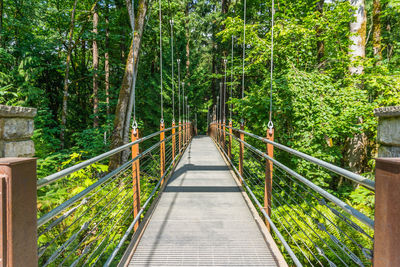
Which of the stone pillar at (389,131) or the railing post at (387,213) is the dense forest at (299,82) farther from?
the railing post at (387,213)

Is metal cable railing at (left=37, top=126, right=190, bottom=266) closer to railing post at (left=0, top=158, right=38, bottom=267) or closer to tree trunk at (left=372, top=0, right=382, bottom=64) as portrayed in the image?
railing post at (left=0, top=158, right=38, bottom=267)

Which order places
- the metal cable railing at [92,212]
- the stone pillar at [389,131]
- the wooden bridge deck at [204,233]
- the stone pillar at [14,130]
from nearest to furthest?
1. the stone pillar at [389,131]
2. the metal cable railing at [92,212]
3. the stone pillar at [14,130]
4. the wooden bridge deck at [204,233]

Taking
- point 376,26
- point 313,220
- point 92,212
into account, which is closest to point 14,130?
point 313,220

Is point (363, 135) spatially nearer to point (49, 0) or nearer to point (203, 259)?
point (203, 259)

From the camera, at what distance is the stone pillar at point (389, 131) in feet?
4.02

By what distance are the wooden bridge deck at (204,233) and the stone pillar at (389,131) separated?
1300mm

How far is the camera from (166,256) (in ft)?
7.45

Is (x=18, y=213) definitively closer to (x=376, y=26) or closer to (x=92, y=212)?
(x=92, y=212)

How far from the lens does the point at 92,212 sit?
15.7 feet

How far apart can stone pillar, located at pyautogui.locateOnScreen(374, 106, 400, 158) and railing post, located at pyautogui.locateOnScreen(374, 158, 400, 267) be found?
1.28 feet

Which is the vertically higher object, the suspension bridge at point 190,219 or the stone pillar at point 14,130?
the stone pillar at point 14,130

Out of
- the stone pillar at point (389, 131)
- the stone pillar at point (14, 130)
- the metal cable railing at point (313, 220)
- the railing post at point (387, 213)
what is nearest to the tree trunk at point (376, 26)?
the metal cable railing at point (313, 220)

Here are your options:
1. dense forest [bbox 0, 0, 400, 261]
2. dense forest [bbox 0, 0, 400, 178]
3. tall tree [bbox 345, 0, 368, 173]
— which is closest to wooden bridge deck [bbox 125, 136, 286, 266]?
dense forest [bbox 0, 0, 400, 261]

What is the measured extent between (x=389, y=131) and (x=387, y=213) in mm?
522
